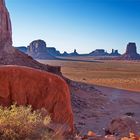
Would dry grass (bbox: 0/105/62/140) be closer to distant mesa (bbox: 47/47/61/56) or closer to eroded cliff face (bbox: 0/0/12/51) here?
eroded cliff face (bbox: 0/0/12/51)

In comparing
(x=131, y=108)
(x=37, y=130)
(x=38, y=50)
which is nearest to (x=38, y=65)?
(x=131, y=108)

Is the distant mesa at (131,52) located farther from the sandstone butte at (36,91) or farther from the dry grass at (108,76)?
the sandstone butte at (36,91)

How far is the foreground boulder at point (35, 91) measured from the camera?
11.6 meters

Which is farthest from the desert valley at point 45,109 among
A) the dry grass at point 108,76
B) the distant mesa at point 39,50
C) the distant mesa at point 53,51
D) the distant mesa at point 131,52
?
the distant mesa at point 53,51

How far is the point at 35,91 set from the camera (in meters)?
11.9

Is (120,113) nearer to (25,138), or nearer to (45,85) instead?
(45,85)

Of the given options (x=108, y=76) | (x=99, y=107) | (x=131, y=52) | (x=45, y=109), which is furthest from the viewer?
(x=131, y=52)

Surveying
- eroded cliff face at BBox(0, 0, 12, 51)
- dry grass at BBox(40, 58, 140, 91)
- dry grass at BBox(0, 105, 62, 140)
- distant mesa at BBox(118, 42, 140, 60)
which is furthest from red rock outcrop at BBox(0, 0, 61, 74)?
distant mesa at BBox(118, 42, 140, 60)

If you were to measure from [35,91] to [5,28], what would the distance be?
1586cm

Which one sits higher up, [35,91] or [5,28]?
[5,28]

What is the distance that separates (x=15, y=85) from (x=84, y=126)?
7.85 metres

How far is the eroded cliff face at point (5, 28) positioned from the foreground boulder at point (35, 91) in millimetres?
14335

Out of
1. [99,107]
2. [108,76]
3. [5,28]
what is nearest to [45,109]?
[99,107]

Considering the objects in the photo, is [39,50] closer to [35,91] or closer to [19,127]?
[35,91]
